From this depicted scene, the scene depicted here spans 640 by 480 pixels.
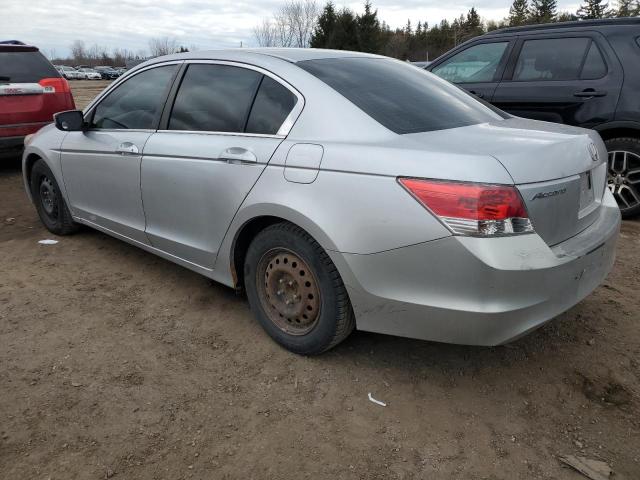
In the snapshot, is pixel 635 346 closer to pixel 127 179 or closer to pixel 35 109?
pixel 127 179

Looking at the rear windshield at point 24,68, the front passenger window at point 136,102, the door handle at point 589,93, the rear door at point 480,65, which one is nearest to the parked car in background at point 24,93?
the rear windshield at point 24,68

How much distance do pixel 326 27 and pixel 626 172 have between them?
121 ft

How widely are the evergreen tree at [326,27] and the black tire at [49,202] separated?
3586 centimetres

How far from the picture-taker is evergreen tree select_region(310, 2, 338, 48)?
38406 millimetres

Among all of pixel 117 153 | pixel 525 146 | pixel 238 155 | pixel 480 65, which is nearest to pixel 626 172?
pixel 480 65

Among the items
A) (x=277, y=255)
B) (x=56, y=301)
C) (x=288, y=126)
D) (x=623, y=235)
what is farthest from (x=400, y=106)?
(x=623, y=235)

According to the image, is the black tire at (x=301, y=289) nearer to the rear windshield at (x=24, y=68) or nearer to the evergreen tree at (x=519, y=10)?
the rear windshield at (x=24, y=68)

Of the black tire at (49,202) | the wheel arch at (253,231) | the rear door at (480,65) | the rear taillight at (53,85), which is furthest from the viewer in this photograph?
the rear taillight at (53,85)

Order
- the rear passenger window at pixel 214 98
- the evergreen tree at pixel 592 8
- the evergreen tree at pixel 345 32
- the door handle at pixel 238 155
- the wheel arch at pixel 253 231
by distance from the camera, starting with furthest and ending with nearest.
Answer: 1. the evergreen tree at pixel 592 8
2. the evergreen tree at pixel 345 32
3. the rear passenger window at pixel 214 98
4. the door handle at pixel 238 155
5. the wheel arch at pixel 253 231

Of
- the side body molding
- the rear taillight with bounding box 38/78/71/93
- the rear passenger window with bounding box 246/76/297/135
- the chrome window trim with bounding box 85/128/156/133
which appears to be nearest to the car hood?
the side body molding

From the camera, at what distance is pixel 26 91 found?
6770 mm

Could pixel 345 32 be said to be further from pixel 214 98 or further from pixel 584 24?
pixel 214 98

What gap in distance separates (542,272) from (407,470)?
97cm

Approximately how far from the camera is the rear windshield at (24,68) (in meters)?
6.74
